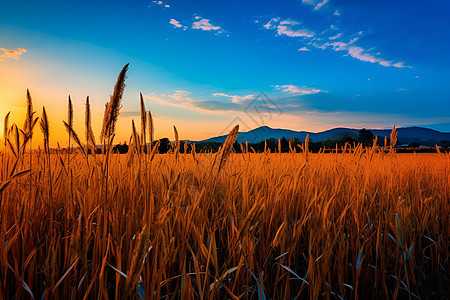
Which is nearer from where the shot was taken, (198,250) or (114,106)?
(198,250)

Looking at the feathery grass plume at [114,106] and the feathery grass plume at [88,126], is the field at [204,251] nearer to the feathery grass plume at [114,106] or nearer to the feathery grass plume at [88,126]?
the feathery grass plume at [114,106]

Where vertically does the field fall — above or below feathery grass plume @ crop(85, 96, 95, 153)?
below

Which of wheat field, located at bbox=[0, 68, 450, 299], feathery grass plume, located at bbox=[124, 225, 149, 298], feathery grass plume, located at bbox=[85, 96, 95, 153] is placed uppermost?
feathery grass plume, located at bbox=[85, 96, 95, 153]

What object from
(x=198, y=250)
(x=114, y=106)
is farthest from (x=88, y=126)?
(x=198, y=250)

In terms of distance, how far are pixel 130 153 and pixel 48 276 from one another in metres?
1.92

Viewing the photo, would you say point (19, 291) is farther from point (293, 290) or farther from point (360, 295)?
point (360, 295)

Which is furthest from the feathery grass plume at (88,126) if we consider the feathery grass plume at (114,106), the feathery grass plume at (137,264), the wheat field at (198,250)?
the feathery grass plume at (137,264)

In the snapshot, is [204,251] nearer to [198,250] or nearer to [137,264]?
[198,250]

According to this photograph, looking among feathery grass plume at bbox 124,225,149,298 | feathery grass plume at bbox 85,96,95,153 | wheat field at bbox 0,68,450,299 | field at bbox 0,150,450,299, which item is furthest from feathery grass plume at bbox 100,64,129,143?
feathery grass plume at bbox 124,225,149,298

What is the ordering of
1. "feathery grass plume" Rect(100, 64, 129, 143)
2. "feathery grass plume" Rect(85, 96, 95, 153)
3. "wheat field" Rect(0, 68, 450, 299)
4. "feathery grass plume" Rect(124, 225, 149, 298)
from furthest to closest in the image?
"feathery grass plume" Rect(85, 96, 95, 153), "feathery grass plume" Rect(100, 64, 129, 143), "wheat field" Rect(0, 68, 450, 299), "feathery grass plume" Rect(124, 225, 149, 298)

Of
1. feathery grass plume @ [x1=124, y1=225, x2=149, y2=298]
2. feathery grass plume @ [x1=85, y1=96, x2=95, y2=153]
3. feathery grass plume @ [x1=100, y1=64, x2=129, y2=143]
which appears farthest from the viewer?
feathery grass plume @ [x1=85, y1=96, x2=95, y2=153]

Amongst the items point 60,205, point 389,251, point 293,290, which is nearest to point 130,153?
point 60,205

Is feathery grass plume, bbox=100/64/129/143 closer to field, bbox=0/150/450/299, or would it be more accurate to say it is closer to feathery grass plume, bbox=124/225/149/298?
field, bbox=0/150/450/299

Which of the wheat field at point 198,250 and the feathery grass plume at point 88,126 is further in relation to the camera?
the feathery grass plume at point 88,126
